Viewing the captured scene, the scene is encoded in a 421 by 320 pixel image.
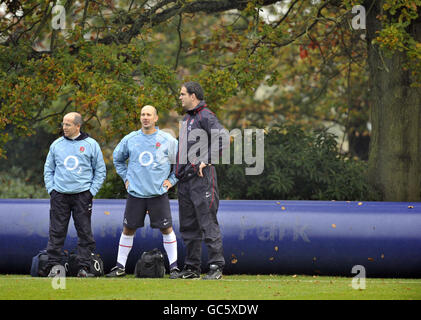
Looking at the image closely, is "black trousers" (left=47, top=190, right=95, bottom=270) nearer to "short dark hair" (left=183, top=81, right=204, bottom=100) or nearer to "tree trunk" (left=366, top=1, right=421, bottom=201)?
"short dark hair" (left=183, top=81, right=204, bottom=100)

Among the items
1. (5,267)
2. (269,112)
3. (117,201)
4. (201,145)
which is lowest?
(5,267)

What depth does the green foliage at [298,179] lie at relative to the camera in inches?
433

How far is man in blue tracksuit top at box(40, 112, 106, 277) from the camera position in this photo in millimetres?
7711

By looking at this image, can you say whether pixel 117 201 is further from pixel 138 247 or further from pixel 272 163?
pixel 272 163

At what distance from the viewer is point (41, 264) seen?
7.88 metres

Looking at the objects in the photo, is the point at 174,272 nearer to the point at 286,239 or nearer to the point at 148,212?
the point at 148,212

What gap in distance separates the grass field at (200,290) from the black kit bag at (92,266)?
503 mm

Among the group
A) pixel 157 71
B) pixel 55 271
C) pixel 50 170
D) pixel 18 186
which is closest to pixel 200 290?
pixel 55 271

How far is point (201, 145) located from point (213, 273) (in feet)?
4.22

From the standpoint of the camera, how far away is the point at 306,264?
8.41 metres

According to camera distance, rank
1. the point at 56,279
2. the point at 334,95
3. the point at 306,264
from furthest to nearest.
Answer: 1. the point at 334,95
2. the point at 306,264
3. the point at 56,279

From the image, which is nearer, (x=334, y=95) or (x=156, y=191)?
(x=156, y=191)

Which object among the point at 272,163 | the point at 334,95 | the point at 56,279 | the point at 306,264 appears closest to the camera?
the point at 56,279

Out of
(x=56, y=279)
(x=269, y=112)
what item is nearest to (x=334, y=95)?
(x=269, y=112)
